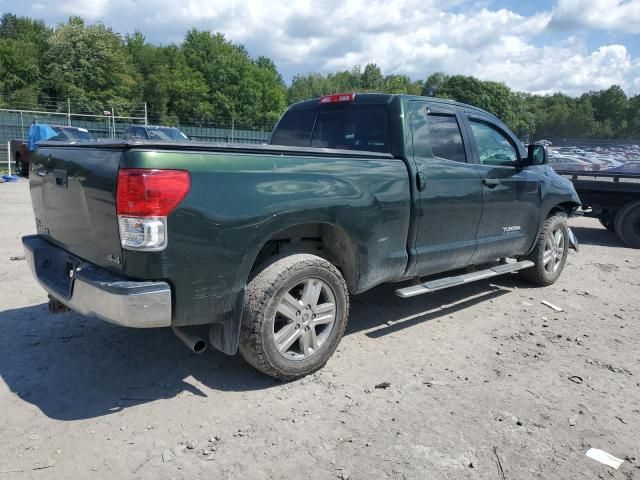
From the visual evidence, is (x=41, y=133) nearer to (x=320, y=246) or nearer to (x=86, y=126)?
(x=86, y=126)

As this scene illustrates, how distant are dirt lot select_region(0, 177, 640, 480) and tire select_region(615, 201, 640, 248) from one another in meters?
5.01

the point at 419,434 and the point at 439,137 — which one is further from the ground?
the point at 439,137

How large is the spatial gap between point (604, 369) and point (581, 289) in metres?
2.56

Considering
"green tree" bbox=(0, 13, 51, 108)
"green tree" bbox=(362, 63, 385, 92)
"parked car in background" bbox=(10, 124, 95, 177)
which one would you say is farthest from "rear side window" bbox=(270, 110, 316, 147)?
"green tree" bbox=(362, 63, 385, 92)

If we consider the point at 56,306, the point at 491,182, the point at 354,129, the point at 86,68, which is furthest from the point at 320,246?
the point at 86,68

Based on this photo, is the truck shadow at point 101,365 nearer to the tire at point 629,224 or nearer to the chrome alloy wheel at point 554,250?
the chrome alloy wheel at point 554,250

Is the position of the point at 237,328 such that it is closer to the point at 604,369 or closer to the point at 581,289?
the point at 604,369

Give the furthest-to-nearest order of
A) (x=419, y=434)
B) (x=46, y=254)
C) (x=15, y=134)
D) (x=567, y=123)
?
(x=567, y=123) < (x=15, y=134) < (x=46, y=254) < (x=419, y=434)

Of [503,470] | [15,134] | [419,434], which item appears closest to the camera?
[503,470]

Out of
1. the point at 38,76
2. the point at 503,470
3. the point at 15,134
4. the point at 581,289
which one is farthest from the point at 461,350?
the point at 38,76

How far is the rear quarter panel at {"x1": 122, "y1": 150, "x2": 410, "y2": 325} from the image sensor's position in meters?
2.83

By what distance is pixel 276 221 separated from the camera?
323 cm

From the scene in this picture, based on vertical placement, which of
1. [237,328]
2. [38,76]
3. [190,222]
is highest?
[38,76]

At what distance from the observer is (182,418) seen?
10.2ft
